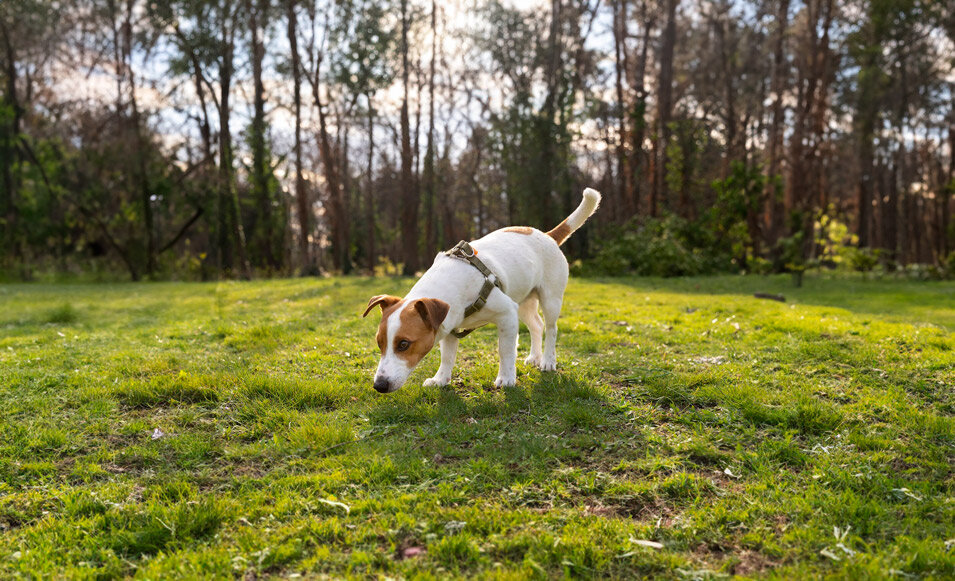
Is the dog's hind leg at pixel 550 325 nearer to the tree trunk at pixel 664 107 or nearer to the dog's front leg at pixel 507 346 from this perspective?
the dog's front leg at pixel 507 346

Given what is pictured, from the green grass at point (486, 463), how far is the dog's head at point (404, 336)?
0.35 metres

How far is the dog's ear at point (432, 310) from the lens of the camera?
436cm

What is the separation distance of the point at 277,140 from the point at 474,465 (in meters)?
35.9

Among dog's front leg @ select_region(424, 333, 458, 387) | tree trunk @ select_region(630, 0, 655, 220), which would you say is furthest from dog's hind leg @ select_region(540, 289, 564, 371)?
tree trunk @ select_region(630, 0, 655, 220)

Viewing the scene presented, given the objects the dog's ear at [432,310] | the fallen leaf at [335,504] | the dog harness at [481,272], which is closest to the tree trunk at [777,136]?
the dog harness at [481,272]

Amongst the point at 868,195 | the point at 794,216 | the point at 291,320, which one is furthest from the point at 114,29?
the point at 868,195

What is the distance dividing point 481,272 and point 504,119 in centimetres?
2173

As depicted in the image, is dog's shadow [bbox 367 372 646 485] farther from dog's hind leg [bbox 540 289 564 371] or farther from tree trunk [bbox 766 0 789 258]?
tree trunk [bbox 766 0 789 258]

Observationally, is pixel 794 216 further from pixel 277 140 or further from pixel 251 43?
pixel 277 140

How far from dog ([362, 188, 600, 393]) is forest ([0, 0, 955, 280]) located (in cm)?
1388

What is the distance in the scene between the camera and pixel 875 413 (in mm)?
4348

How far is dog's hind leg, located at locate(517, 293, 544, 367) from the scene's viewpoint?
610 cm

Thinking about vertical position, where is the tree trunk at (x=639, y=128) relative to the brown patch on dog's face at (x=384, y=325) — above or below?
above

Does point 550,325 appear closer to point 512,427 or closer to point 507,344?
point 507,344
